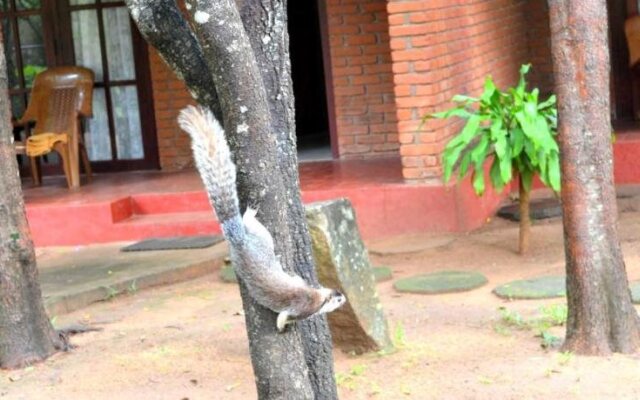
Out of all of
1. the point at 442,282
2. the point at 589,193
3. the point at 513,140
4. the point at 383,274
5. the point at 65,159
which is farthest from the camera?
the point at 65,159

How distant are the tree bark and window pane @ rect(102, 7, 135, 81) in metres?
7.97

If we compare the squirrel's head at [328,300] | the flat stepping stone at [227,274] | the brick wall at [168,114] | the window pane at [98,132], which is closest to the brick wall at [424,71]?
the flat stepping stone at [227,274]

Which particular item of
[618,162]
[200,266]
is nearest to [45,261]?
[200,266]

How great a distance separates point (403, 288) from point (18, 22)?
6.19 metres

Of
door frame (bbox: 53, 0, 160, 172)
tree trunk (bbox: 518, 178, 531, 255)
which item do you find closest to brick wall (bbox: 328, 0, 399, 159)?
door frame (bbox: 53, 0, 160, 172)

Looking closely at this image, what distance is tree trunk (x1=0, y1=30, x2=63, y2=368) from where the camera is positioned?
7.02 meters

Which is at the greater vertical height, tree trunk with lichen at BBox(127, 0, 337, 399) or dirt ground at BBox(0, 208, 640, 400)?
tree trunk with lichen at BBox(127, 0, 337, 399)

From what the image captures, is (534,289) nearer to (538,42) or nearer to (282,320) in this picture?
(282,320)

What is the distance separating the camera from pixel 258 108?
420 cm

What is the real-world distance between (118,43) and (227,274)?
13.5 ft

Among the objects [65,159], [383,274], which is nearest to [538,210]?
[383,274]

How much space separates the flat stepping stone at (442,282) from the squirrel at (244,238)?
150 inches

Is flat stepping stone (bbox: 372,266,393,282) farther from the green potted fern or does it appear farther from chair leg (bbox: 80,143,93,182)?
chair leg (bbox: 80,143,93,182)

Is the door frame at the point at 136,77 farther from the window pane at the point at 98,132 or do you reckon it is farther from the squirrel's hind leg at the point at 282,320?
the squirrel's hind leg at the point at 282,320
